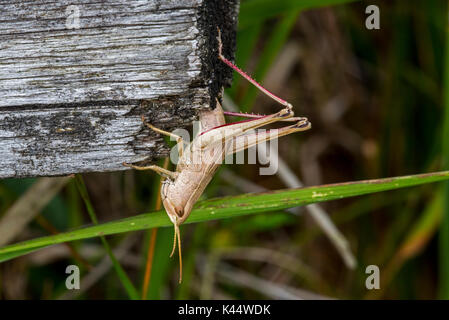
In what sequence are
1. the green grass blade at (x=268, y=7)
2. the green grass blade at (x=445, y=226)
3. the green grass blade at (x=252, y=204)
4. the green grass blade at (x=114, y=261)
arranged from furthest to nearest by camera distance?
the green grass blade at (x=445, y=226) < the green grass blade at (x=268, y=7) < the green grass blade at (x=114, y=261) < the green grass blade at (x=252, y=204)

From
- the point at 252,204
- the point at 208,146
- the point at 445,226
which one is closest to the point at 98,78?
the point at 208,146

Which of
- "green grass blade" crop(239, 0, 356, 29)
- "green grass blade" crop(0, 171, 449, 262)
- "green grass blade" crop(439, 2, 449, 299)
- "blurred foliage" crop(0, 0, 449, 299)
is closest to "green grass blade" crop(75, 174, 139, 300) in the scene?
"green grass blade" crop(0, 171, 449, 262)

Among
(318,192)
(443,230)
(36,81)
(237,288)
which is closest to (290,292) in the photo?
(237,288)

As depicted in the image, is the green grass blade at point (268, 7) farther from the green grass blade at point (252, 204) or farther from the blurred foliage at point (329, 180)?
the green grass blade at point (252, 204)

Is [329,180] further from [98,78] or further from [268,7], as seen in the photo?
[98,78]

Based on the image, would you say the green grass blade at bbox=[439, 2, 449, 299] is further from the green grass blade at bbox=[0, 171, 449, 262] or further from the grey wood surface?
the grey wood surface

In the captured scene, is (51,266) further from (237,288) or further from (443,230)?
(443,230)

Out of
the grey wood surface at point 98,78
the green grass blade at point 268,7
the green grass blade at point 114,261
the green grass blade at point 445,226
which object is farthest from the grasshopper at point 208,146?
the green grass blade at point 445,226
